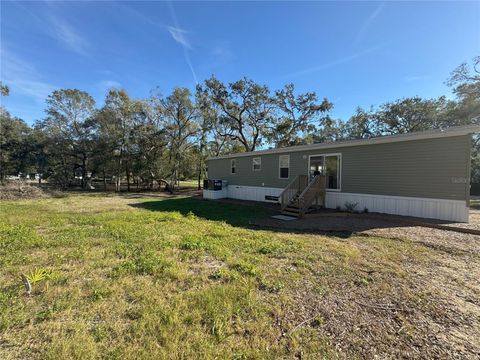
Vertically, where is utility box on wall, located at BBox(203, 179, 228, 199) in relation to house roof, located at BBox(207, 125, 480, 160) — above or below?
below

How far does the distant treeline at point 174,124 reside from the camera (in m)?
20.5

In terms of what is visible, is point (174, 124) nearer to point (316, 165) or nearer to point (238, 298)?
point (316, 165)

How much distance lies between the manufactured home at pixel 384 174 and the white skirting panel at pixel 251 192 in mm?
88

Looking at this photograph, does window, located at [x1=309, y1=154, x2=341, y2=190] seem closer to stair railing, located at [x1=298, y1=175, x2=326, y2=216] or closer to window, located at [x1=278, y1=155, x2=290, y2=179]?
stair railing, located at [x1=298, y1=175, x2=326, y2=216]

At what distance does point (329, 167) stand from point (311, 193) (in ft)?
6.03

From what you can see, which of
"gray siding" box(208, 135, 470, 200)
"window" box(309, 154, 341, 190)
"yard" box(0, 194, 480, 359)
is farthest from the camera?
"window" box(309, 154, 341, 190)

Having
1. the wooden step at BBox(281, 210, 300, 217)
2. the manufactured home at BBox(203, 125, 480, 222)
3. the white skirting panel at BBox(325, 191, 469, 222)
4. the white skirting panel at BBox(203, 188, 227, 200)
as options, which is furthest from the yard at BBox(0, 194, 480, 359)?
the white skirting panel at BBox(203, 188, 227, 200)

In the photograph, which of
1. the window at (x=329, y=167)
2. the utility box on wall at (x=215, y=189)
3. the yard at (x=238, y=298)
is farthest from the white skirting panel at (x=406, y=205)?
the utility box on wall at (x=215, y=189)

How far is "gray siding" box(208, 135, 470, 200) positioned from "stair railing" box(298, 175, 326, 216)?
2.75 ft

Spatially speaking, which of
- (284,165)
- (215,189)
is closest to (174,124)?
(215,189)

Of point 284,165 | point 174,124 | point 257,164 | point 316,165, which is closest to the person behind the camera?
point 316,165

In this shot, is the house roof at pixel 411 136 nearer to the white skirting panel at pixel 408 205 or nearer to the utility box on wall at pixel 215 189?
the white skirting panel at pixel 408 205

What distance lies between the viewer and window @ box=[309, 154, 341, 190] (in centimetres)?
971

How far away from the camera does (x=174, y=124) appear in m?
21.5
